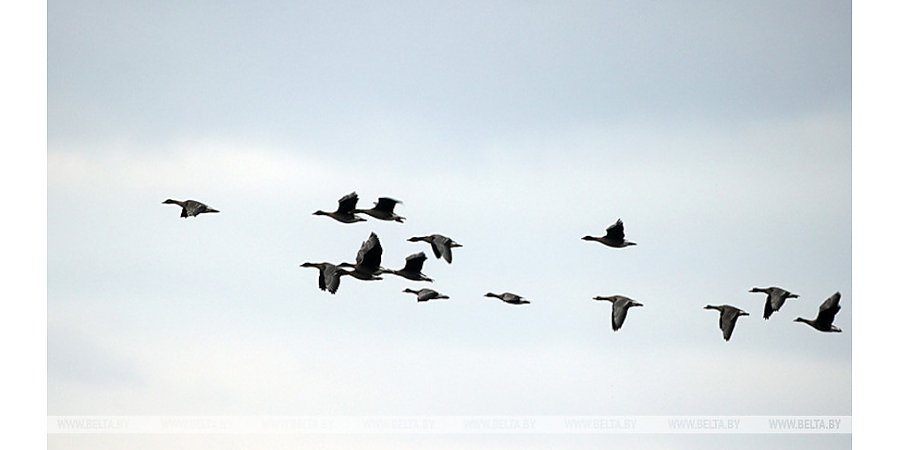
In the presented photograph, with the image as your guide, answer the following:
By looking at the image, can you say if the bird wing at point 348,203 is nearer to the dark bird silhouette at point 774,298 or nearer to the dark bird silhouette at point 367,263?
the dark bird silhouette at point 367,263

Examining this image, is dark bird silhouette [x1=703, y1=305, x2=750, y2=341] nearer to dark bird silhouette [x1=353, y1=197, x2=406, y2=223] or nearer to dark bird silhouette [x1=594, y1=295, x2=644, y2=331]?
dark bird silhouette [x1=594, y1=295, x2=644, y2=331]

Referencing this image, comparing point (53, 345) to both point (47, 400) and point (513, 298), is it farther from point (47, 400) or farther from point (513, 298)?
point (513, 298)

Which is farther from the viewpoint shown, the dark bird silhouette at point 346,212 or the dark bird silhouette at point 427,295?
the dark bird silhouette at point 427,295

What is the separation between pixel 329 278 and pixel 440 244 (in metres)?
1.07

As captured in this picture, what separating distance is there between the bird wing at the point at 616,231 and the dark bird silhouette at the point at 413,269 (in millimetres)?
1699

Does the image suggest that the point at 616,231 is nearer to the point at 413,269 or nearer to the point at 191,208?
the point at 413,269

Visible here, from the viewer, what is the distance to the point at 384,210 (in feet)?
36.4

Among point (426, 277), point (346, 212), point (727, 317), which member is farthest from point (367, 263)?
point (727, 317)

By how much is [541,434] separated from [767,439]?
2083mm

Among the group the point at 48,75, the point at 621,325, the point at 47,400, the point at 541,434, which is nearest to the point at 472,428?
the point at 541,434

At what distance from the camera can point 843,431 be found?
11.1 m

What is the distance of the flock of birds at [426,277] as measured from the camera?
35.7ft

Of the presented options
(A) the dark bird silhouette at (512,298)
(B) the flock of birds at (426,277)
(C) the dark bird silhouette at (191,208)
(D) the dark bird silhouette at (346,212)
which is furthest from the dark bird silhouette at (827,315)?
(C) the dark bird silhouette at (191,208)
